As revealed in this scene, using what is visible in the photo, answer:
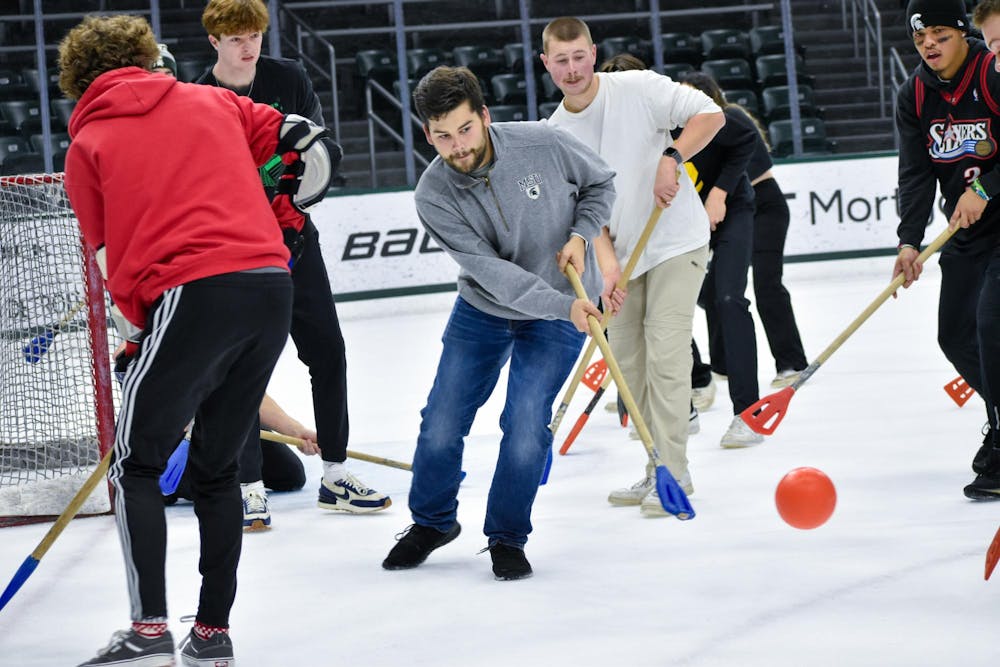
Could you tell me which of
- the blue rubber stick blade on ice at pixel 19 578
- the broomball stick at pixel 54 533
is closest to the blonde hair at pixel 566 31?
the broomball stick at pixel 54 533

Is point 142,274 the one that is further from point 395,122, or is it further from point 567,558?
point 395,122

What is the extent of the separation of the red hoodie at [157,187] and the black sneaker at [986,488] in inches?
78.8

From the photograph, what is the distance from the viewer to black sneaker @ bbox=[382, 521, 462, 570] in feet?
10.1

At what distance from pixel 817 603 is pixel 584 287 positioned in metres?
0.92

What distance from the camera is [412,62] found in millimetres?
11977

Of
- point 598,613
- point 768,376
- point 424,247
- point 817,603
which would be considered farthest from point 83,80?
point 424,247

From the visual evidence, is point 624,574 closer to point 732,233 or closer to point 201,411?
point 201,411

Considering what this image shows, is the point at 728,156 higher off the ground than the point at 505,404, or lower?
higher

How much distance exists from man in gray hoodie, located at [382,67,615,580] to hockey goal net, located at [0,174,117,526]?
133 centimetres

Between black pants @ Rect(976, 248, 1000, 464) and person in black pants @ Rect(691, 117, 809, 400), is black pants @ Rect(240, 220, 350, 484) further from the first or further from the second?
person in black pants @ Rect(691, 117, 809, 400)

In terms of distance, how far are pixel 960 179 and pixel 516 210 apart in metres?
1.38

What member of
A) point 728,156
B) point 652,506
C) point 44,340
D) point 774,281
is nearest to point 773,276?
point 774,281

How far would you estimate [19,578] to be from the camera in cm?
273

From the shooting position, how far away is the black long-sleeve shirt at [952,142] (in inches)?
136
